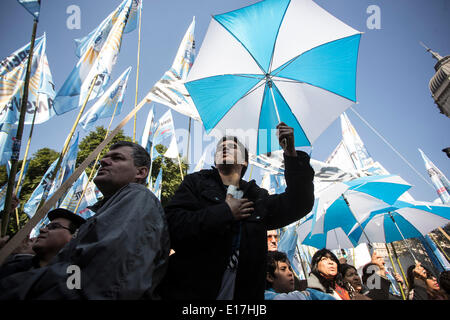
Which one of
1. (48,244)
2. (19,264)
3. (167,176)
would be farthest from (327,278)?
(167,176)

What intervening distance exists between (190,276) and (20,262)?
1.60m

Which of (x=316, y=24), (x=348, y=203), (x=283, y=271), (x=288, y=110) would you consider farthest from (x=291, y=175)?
(x=348, y=203)

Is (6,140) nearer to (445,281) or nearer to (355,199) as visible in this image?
(355,199)

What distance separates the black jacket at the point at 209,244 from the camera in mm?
1171

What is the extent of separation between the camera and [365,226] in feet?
20.8

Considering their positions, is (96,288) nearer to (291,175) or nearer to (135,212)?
(135,212)

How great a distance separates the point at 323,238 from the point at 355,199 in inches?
63.6

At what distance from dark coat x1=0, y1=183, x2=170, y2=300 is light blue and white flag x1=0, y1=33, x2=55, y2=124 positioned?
4.13 m

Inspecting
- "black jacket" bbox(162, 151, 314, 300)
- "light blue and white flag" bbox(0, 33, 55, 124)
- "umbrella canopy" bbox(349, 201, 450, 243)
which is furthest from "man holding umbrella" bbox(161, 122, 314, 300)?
"umbrella canopy" bbox(349, 201, 450, 243)

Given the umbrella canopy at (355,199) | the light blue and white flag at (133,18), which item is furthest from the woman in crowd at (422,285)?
the light blue and white flag at (133,18)

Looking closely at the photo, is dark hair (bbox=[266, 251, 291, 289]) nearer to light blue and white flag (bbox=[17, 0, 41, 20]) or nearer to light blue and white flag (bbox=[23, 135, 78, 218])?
light blue and white flag (bbox=[17, 0, 41, 20])

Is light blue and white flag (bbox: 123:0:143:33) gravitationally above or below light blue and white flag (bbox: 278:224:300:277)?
above

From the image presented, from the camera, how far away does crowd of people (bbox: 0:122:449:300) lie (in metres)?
0.84
